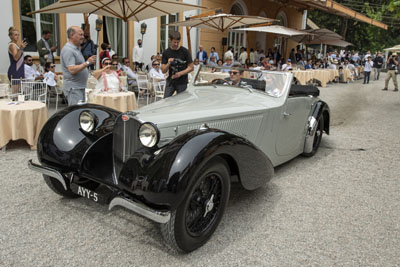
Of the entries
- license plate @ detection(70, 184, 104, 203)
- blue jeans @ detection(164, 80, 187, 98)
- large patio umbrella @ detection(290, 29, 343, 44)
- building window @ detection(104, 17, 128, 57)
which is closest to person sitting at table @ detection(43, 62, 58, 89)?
blue jeans @ detection(164, 80, 187, 98)

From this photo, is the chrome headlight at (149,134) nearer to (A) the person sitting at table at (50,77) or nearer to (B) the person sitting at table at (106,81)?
(B) the person sitting at table at (106,81)

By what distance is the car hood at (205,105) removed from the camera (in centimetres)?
306

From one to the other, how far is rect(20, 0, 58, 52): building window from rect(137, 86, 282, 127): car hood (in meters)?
7.39

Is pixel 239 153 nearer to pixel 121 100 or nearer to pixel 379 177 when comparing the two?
pixel 379 177

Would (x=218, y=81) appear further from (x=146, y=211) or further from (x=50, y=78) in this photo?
(x=50, y=78)

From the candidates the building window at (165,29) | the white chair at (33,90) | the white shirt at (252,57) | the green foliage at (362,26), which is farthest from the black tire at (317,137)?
the green foliage at (362,26)

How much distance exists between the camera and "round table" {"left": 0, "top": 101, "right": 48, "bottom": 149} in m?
5.02

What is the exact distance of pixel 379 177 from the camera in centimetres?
455

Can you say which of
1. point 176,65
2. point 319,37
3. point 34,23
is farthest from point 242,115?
point 319,37

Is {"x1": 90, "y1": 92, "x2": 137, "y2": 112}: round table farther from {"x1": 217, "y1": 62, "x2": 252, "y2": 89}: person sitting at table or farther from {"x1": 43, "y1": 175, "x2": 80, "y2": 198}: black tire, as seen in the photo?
{"x1": 43, "y1": 175, "x2": 80, "y2": 198}: black tire

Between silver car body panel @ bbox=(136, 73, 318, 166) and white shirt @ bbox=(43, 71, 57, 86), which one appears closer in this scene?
silver car body panel @ bbox=(136, 73, 318, 166)

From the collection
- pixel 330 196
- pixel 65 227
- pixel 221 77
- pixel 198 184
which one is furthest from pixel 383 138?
pixel 65 227

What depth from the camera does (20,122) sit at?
509cm

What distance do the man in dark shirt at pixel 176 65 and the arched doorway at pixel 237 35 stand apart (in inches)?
535
